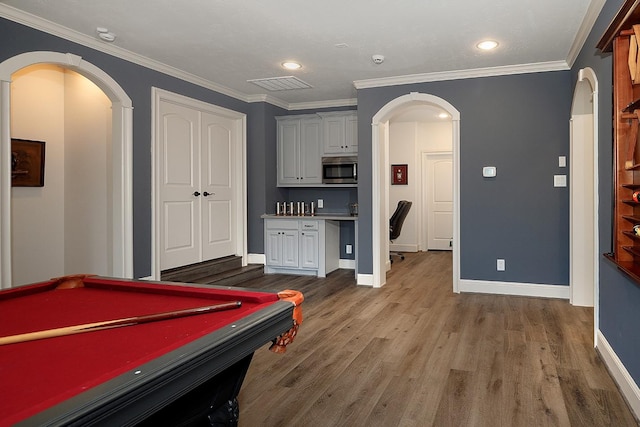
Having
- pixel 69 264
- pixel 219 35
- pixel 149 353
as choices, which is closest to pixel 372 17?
pixel 219 35

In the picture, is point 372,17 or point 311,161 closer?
point 372,17

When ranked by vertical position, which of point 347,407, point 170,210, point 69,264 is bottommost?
point 347,407

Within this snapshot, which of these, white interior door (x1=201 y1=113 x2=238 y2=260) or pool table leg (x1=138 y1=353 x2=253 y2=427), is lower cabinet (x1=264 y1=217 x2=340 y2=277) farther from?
pool table leg (x1=138 y1=353 x2=253 y2=427)

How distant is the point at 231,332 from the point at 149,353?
0.24m

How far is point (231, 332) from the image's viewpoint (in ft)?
4.26

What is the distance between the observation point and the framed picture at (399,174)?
8.92 m

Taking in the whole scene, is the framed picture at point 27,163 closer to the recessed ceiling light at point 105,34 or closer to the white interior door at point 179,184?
the white interior door at point 179,184

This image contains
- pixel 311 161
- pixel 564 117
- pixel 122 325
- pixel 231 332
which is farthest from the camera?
pixel 311 161

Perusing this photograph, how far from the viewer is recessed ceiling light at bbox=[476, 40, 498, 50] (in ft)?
13.1

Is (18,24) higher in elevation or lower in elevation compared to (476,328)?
higher

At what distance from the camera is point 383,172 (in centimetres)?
541

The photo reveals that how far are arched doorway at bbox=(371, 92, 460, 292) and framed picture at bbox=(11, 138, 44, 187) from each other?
11.9ft

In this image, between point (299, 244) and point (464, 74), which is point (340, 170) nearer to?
point (299, 244)

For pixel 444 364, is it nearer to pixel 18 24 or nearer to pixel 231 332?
pixel 231 332
